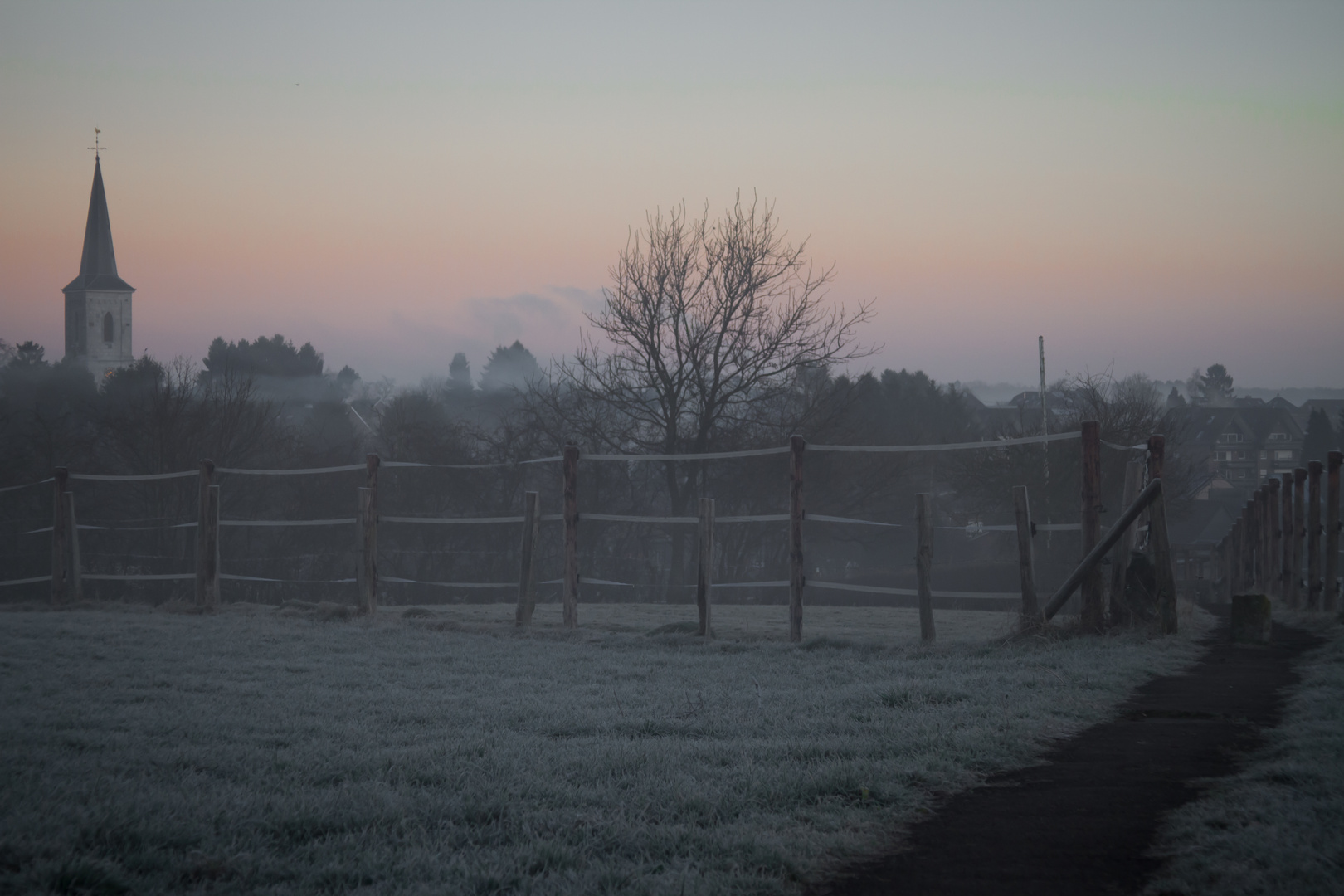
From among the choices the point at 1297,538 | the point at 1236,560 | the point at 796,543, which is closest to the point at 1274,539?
the point at 1297,538

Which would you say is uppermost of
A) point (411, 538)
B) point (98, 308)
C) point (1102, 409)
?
point (98, 308)

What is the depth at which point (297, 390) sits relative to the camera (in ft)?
167

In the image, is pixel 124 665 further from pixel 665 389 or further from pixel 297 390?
pixel 297 390

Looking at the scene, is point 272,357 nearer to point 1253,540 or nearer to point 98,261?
point 98,261

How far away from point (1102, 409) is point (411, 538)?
17.5m

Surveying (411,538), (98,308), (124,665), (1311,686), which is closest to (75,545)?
(124,665)

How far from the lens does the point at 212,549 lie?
10.4 m

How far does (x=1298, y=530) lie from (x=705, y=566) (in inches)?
246

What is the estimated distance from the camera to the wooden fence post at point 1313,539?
9.04 metres

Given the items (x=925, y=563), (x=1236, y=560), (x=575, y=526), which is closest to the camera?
(x=925, y=563)

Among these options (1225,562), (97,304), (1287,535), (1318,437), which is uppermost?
(97,304)

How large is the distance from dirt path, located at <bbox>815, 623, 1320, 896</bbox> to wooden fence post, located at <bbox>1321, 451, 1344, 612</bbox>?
15.9 feet

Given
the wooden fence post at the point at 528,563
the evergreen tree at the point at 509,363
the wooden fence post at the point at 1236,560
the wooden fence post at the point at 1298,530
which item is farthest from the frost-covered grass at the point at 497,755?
the evergreen tree at the point at 509,363

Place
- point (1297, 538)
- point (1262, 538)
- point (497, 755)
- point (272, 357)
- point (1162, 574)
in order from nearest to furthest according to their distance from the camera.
Answer: 1. point (497, 755)
2. point (1162, 574)
3. point (1297, 538)
4. point (1262, 538)
5. point (272, 357)
